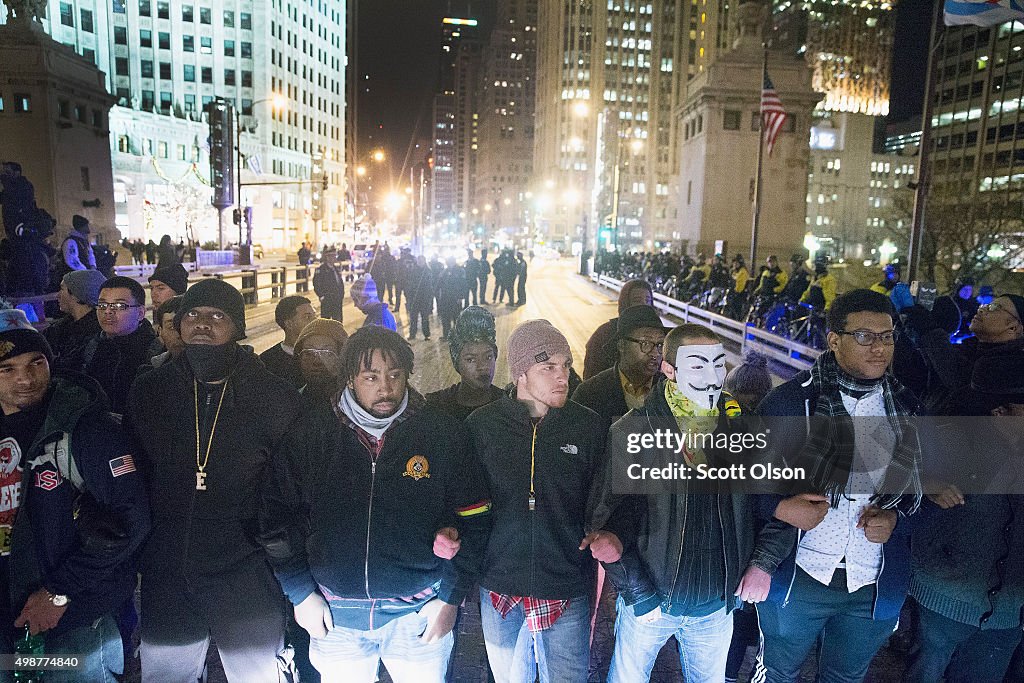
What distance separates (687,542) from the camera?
2.79 m

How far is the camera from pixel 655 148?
134 meters

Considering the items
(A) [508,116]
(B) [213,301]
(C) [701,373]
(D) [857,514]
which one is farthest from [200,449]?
(A) [508,116]

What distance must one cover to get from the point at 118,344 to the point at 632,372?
3.48 metres

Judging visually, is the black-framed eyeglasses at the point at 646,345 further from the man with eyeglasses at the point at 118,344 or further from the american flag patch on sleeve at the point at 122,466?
the man with eyeglasses at the point at 118,344

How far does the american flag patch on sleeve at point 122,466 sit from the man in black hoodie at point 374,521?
0.54 metres

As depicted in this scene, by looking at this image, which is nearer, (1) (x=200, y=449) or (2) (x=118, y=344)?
(1) (x=200, y=449)

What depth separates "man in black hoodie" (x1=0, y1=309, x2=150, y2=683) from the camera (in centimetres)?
262

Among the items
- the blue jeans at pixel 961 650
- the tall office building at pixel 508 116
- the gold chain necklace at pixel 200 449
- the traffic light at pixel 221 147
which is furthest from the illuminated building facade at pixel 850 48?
the gold chain necklace at pixel 200 449

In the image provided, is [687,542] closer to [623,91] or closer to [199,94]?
[199,94]

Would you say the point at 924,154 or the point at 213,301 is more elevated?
the point at 924,154

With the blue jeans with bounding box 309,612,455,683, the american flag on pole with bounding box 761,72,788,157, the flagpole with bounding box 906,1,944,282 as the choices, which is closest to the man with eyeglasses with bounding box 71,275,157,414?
the blue jeans with bounding box 309,612,455,683

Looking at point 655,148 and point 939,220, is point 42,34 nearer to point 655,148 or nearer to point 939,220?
point 939,220

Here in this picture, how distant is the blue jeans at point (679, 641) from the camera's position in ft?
9.41

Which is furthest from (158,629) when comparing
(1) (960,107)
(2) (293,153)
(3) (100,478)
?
(1) (960,107)
